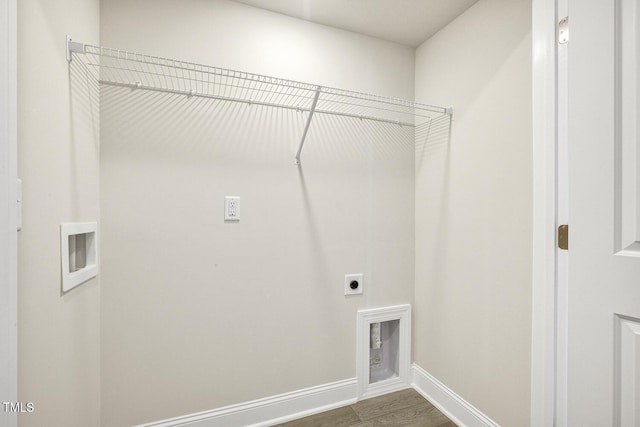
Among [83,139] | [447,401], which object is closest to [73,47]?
[83,139]

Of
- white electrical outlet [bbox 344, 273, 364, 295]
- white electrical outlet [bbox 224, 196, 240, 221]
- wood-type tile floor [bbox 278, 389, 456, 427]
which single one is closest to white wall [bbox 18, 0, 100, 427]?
white electrical outlet [bbox 224, 196, 240, 221]

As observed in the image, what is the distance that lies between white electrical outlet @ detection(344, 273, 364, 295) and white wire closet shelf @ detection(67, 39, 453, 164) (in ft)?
2.52

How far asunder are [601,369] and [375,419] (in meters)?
1.11

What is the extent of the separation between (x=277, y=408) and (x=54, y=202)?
4.72ft

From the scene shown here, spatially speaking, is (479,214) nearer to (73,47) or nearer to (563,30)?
(563,30)

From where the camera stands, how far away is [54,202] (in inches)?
36.0

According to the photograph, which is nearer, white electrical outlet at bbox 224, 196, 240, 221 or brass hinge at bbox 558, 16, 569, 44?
brass hinge at bbox 558, 16, 569, 44

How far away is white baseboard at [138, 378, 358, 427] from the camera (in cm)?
144

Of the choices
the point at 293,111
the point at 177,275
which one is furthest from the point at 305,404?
the point at 293,111

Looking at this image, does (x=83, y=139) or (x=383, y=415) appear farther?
(x=383, y=415)

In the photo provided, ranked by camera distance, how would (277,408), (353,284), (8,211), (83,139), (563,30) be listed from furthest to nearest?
(353,284) < (277,408) < (83,139) < (563,30) < (8,211)

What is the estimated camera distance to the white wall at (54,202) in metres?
0.77

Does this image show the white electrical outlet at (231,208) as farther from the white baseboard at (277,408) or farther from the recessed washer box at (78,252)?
the white baseboard at (277,408)

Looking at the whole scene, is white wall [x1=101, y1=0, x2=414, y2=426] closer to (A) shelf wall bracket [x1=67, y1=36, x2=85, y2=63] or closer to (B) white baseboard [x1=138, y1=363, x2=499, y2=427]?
(B) white baseboard [x1=138, y1=363, x2=499, y2=427]
